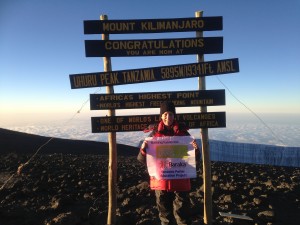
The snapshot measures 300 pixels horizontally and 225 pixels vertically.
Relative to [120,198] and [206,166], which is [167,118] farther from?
[120,198]

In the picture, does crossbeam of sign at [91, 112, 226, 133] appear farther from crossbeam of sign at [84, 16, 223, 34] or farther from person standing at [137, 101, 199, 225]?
crossbeam of sign at [84, 16, 223, 34]

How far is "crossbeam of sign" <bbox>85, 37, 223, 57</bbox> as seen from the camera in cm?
533

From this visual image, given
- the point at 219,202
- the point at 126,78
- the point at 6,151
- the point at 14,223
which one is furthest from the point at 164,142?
the point at 6,151

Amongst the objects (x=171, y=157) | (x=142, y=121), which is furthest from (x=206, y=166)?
(x=142, y=121)

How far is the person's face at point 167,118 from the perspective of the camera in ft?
15.1

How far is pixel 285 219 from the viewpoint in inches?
245

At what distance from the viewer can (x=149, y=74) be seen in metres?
5.54

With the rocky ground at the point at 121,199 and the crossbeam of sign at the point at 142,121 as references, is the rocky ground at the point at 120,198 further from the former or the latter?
the crossbeam of sign at the point at 142,121

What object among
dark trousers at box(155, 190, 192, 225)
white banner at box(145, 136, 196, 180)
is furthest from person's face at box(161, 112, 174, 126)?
dark trousers at box(155, 190, 192, 225)

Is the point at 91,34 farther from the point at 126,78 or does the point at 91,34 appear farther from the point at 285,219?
the point at 285,219

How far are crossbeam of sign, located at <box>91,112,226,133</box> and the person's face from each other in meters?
0.77

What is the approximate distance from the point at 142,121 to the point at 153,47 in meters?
1.32

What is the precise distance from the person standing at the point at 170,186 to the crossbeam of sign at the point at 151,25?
1.52 metres

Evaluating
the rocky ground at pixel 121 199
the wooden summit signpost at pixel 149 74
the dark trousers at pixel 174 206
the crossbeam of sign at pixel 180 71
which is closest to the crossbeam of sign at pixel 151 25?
the wooden summit signpost at pixel 149 74
